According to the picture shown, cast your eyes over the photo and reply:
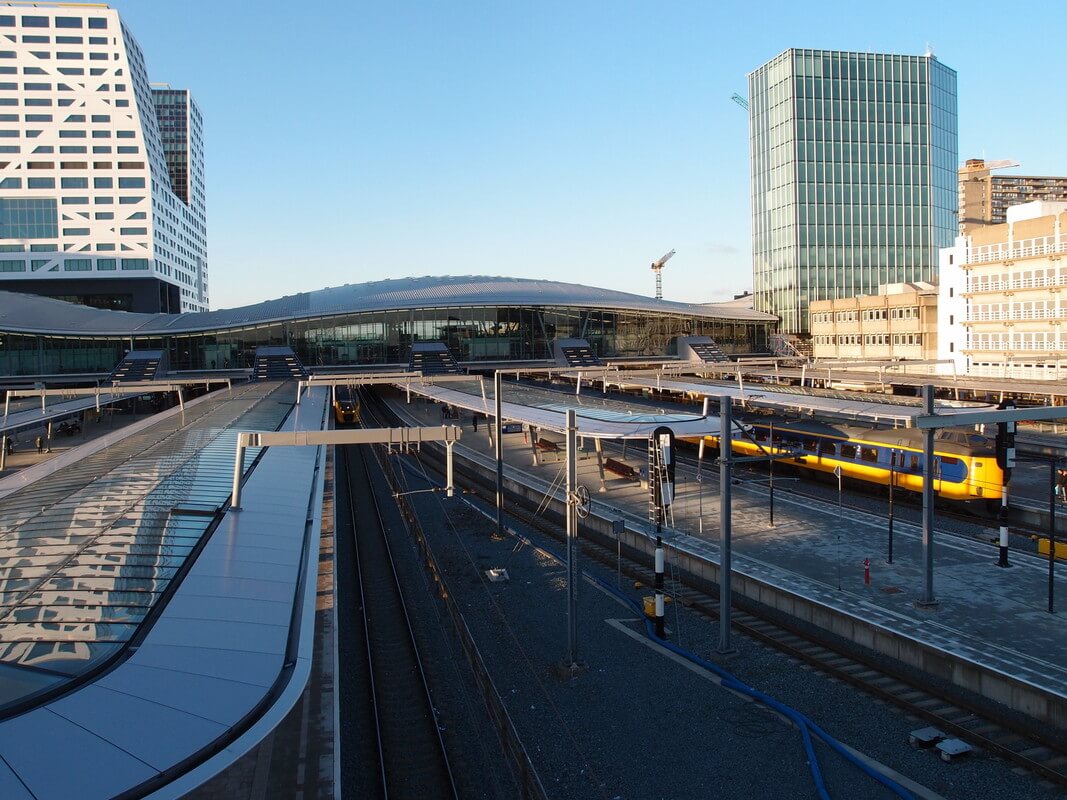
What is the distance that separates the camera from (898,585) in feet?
56.1

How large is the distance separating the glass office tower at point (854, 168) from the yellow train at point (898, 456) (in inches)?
2064

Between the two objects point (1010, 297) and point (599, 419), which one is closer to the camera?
point (599, 419)

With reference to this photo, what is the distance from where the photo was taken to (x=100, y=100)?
89250 mm

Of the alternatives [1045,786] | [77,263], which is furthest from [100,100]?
[1045,786]

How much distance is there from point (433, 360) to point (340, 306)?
10.6m

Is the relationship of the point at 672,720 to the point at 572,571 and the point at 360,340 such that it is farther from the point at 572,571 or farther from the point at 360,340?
the point at 360,340

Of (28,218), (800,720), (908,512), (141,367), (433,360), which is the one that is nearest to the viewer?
(800,720)

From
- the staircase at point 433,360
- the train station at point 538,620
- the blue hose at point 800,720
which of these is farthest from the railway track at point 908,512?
the staircase at point 433,360

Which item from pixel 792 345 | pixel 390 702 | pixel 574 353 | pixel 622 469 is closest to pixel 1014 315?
pixel 622 469

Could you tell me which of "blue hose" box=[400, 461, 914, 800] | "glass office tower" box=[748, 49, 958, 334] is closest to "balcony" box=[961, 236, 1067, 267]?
"glass office tower" box=[748, 49, 958, 334]

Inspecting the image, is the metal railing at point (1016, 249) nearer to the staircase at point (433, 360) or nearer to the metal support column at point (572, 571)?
the staircase at point (433, 360)

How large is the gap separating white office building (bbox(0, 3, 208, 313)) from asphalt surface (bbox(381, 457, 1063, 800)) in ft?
294

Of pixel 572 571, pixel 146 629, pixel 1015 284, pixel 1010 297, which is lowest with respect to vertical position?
pixel 572 571

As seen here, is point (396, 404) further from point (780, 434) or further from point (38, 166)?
A: point (38, 166)
